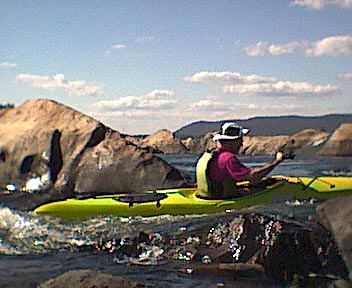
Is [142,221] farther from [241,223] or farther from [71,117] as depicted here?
[71,117]

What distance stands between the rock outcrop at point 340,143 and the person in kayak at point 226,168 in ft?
135

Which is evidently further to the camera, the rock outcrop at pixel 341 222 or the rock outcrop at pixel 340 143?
the rock outcrop at pixel 340 143

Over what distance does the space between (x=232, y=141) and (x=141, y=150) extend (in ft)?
14.6

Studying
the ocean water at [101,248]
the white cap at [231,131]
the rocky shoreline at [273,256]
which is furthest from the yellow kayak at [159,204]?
the rocky shoreline at [273,256]

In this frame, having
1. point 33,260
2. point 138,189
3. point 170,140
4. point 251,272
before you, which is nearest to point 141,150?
point 138,189

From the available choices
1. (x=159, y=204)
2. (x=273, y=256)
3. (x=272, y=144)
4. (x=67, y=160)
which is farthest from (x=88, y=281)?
(x=272, y=144)

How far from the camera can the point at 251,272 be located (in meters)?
5.88

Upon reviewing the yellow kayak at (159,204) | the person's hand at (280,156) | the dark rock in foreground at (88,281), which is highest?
the person's hand at (280,156)

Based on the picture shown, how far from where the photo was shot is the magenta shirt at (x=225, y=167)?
9859mm

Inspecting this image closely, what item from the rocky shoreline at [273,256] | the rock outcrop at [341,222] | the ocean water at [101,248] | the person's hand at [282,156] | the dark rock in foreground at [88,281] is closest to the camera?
the dark rock in foreground at [88,281]

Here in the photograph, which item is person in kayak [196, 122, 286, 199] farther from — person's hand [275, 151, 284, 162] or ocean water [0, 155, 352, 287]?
ocean water [0, 155, 352, 287]

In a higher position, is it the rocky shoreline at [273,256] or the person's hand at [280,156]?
the person's hand at [280,156]

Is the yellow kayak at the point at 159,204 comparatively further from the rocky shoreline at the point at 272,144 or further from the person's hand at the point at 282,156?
the rocky shoreline at the point at 272,144

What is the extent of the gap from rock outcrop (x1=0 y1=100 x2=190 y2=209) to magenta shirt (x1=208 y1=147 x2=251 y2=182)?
10.9 ft
